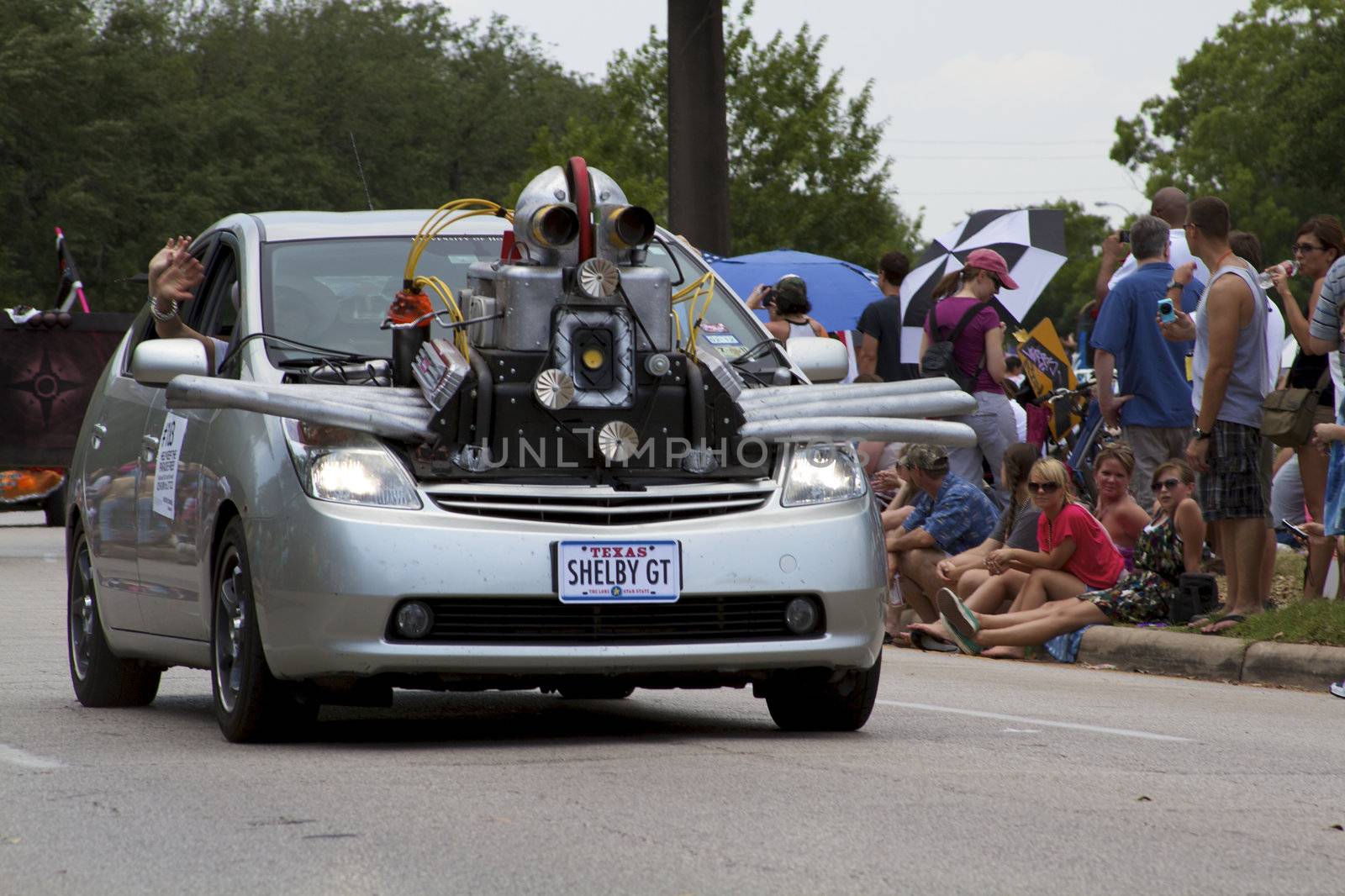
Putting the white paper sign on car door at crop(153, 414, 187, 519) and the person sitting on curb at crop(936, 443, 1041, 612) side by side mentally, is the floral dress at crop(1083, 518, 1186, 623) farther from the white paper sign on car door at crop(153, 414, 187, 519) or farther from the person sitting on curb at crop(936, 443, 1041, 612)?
the white paper sign on car door at crop(153, 414, 187, 519)

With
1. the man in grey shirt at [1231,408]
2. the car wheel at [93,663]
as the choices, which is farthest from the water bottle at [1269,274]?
the car wheel at [93,663]

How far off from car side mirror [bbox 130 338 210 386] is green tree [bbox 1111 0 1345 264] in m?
55.6

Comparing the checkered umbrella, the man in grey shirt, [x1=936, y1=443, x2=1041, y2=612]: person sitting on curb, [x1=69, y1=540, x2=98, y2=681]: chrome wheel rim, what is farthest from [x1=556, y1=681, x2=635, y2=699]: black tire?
the checkered umbrella

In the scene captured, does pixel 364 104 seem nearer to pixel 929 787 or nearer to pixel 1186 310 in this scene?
pixel 1186 310

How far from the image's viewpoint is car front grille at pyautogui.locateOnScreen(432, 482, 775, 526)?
22.2 feet

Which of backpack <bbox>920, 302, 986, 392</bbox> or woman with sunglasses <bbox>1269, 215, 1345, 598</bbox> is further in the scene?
backpack <bbox>920, 302, 986, 392</bbox>

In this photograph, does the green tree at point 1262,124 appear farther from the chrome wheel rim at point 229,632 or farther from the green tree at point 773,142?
the chrome wheel rim at point 229,632

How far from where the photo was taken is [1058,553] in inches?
476

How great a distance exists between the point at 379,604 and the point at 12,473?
20.6 meters

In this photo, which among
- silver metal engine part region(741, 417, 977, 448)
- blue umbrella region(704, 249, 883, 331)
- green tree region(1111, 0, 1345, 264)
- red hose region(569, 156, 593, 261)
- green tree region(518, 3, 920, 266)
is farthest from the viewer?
green tree region(1111, 0, 1345, 264)

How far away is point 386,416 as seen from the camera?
676cm

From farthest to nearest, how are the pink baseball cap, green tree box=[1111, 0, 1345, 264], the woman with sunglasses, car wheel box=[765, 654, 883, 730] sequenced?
1. green tree box=[1111, 0, 1345, 264]
2. the pink baseball cap
3. the woman with sunglasses
4. car wheel box=[765, 654, 883, 730]

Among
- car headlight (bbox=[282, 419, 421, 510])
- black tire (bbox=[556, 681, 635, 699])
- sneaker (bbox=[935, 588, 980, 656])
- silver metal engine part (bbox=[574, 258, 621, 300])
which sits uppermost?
silver metal engine part (bbox=[574, 258, 621, 300])

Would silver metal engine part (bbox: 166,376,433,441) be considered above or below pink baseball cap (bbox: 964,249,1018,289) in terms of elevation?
below
